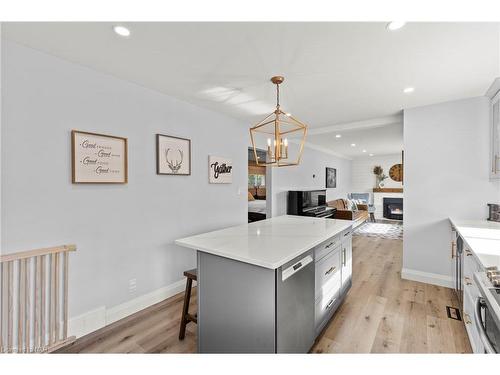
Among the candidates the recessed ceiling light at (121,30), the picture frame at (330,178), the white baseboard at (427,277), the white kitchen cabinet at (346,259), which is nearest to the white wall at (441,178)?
the white baseboard at (427,277)

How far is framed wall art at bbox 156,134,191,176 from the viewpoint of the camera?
2.49 meters

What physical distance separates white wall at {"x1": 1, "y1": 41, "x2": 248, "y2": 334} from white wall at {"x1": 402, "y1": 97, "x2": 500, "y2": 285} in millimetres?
2781

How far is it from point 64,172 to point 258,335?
1.89 metres

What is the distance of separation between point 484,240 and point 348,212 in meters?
4.61

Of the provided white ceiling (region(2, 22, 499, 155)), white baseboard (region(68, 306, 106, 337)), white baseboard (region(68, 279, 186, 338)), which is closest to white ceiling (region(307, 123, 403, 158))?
white ceiling (region(2, 22, 499, 155))

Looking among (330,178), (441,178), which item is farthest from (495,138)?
(330,178)

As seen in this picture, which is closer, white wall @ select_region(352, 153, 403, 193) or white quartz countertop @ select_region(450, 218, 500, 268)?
white quartz countertop @ select_region(450, 218, 500, 268)

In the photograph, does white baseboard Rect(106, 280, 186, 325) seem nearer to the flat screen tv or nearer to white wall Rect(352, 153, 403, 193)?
the flat screen tv

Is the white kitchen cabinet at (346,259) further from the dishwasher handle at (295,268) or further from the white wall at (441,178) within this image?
the white wall at (441,178)

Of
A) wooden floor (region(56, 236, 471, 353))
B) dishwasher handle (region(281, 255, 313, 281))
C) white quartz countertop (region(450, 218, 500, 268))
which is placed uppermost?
white quartz countertop (region(450, 218, 500, 268))

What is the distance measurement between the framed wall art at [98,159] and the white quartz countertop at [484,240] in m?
2.72

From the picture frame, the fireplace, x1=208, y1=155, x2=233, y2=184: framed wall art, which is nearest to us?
x1=208, y1=155, x2=233, y2=184: framed wall art
